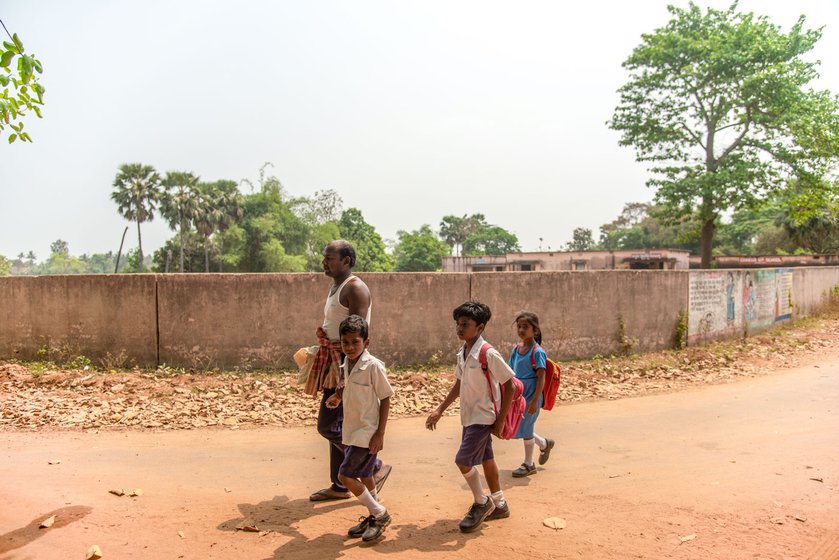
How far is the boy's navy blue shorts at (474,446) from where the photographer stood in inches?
144

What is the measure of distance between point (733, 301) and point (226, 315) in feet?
32.5

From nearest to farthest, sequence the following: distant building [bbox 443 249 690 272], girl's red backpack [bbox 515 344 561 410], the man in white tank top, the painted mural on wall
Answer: the man in white tank top < girl's red backpack [bbox 515 344 561 410] < the painted mural on wall < distant building [bbox 443 249 690 272]

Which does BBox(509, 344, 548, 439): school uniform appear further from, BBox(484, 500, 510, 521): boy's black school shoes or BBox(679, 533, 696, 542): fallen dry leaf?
BBox(679, 533, 696, 542): fallen dry leaf

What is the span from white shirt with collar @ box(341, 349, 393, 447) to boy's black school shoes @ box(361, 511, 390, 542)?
42cm

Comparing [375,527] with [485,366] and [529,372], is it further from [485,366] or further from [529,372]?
[529,372]

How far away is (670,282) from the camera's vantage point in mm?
11125

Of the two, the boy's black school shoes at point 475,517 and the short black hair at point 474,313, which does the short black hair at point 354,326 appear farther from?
the boy's black school shoes at point 475,517

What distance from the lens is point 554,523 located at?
377 cm

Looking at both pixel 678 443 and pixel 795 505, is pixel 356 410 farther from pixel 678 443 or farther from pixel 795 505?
pixel 678 443

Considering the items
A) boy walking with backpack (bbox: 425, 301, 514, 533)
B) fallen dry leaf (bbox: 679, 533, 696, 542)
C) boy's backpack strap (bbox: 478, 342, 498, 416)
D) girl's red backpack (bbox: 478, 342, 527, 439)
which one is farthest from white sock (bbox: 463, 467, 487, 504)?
fallen dry leaf (bbox: 679, 533, 696, 542)

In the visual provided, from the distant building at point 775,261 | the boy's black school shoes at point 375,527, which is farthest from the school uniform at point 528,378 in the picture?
the distant building at point 775,261

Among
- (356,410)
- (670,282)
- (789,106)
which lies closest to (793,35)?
(789,106)

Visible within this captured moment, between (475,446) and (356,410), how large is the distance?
73 centimetres

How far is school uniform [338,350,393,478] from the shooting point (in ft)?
11.7
